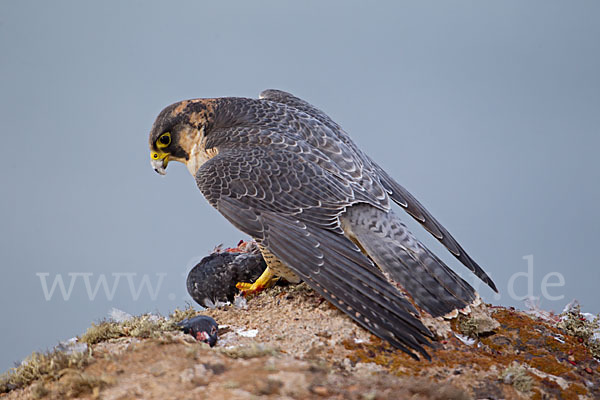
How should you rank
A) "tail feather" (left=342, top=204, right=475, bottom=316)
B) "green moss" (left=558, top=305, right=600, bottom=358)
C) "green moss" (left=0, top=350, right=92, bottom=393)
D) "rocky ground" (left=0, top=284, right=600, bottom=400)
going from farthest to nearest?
"green moss" (left=558, top=305, right=600, bottom=358)
"tail feather" (left=342, top=204, right=475, bottom=316)
"green moss" (left=0, top=350, right=92, bottom=393)
"rocky ground" (left=0, top=284, right=600, bottom=400)

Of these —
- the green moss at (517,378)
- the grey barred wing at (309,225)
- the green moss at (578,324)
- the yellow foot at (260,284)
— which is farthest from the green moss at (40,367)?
the green moss at (578,324)

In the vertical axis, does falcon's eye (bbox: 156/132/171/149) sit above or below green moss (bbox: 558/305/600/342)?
above

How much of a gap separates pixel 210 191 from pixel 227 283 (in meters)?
0.99

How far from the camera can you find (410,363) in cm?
356

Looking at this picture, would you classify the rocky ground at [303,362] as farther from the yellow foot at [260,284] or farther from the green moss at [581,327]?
the yellow foot at [260,284]

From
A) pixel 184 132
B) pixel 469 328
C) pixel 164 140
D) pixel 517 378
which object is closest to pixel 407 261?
pixel 469 328

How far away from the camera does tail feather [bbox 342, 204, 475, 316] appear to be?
406 cm

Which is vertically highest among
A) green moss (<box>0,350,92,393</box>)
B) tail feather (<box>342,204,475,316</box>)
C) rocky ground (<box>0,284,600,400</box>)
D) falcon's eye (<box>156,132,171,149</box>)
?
falcon's eye (<box>156,132,171,149</box>)

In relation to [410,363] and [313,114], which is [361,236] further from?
[313,114]

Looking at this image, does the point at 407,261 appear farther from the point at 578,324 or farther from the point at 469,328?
the point at 578,324

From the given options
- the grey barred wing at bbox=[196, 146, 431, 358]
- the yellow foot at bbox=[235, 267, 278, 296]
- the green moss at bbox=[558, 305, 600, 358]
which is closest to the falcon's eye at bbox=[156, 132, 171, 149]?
the grey barred wing at bbox=[196, 146, 431, 358]

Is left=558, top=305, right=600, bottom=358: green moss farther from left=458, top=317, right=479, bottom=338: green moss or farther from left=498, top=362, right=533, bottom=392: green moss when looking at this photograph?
left=498, top=362, right=533, bottom=392: green moss

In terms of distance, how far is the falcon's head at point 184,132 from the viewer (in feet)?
16.5

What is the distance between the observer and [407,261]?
13.5ft
